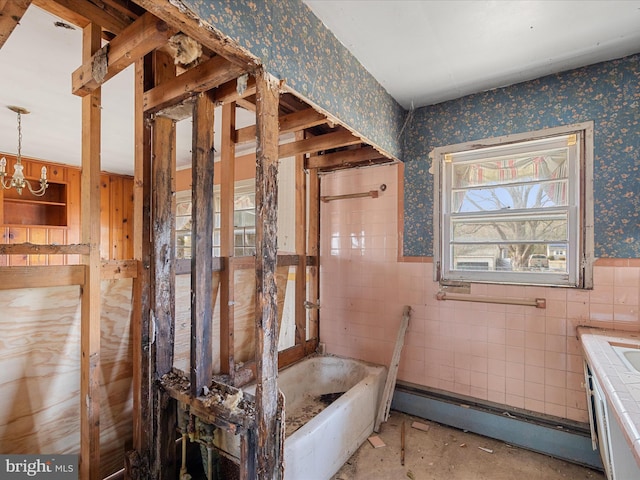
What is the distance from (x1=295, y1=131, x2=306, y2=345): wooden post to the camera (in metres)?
2.68

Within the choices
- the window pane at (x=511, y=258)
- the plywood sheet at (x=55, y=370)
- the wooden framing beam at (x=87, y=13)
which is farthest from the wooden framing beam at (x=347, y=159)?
the plywood sheet at (x=55, y=370)

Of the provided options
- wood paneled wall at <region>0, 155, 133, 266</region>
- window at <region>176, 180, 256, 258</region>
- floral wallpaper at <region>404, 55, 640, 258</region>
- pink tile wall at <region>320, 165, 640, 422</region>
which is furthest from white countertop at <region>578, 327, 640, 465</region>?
wood paneled wall at <region>0, 155, 133, 266</region>

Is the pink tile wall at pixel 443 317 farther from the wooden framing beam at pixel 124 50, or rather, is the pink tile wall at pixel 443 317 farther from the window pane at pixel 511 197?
the wooden framing beam at pixel 124 50

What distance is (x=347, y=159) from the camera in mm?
2592

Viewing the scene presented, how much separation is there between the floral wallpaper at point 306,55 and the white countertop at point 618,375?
157cm

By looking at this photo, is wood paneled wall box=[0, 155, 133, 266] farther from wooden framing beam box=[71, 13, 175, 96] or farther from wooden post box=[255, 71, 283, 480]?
wooden post box=[255, 71, 283, 480]

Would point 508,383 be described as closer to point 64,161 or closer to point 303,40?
point 303,40

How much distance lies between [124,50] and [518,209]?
2.40 m

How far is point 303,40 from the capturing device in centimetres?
142

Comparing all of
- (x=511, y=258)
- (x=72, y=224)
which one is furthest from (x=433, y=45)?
(x=72, y=224)

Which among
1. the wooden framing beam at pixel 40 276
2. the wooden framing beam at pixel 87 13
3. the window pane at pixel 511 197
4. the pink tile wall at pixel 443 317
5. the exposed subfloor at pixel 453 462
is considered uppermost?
the wooden framing beam at pixel 87 13

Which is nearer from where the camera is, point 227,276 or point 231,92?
point 231,92

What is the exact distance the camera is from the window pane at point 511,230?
2.05 m

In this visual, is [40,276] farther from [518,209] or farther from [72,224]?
[72,224]
